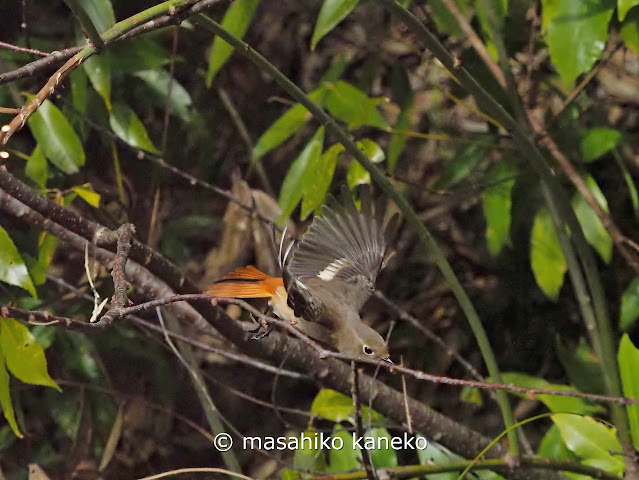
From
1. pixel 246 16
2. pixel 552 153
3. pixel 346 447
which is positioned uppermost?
pixel 246 16

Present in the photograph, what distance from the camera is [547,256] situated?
1.46 m

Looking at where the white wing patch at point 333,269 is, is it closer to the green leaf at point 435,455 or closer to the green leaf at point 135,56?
the green leaf at point 435,455

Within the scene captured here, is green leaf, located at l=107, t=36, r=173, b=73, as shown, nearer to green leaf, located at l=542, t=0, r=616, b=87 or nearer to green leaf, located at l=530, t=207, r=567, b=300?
green leaf, located at l=542, t=0, r=616, b=87

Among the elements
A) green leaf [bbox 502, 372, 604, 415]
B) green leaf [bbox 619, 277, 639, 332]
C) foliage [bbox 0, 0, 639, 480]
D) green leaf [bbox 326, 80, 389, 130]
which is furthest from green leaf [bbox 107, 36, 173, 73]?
green leaf [bbox 619, 277, 639, 332]

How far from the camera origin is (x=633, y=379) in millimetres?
1107

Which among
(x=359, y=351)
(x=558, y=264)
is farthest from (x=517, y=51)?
(x=359, y=351)

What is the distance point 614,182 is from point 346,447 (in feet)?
3.03

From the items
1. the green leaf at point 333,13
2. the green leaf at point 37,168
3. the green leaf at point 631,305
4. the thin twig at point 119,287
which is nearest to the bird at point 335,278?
the thin twig at point 119,287

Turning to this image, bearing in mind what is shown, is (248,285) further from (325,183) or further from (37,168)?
(37,168)

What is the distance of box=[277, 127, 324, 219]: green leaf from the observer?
125cm

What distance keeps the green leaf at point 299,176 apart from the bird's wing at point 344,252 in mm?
320

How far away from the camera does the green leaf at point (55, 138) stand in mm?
1221

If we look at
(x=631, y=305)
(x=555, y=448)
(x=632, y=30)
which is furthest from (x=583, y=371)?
(x=632, y=30)

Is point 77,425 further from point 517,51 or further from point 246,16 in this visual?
point 517,51
